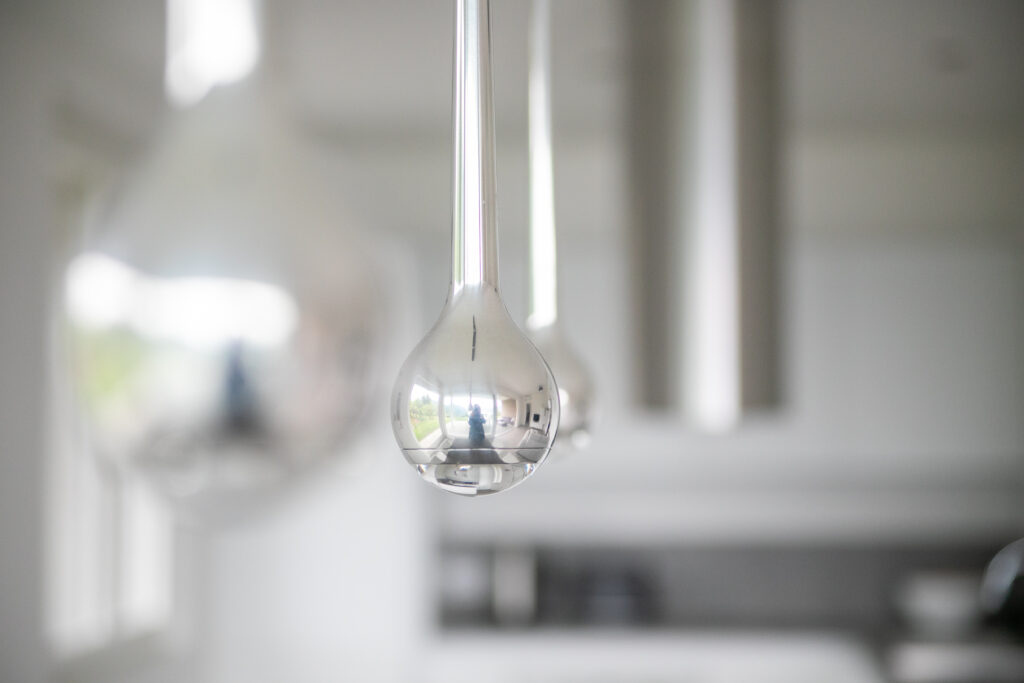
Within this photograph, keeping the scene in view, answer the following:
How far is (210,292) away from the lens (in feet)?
2.26

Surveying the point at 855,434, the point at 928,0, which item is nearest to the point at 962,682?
the point at 855,434

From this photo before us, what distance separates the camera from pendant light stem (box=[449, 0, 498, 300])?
0.42m

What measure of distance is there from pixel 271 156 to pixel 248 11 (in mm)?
93

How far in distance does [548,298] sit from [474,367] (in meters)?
0.31

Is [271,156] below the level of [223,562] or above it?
above

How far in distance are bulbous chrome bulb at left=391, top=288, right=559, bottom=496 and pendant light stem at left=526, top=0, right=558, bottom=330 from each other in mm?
283

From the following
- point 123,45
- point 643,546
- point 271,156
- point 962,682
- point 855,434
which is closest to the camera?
point 271,156

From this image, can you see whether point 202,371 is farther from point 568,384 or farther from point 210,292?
point 568,384

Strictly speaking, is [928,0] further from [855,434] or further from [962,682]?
[962,682]

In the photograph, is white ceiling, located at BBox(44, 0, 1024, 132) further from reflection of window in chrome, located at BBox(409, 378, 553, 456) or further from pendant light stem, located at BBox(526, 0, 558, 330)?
reflection of window in chrome, located at BBox(409, 378, 553, 456)

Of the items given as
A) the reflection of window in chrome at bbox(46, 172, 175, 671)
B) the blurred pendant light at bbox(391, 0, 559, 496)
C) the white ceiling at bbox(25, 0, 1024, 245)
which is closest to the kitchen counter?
the reflection of window in chrome at bbox(46, 172, 175, 671)

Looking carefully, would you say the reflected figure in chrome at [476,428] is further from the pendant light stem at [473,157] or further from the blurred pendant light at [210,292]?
the blurred pendant light at [210,292]

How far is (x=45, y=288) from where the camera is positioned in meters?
3.06

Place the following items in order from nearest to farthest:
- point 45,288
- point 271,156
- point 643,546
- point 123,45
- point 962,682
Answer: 1. point 271,156
2. point 45,288
3. point 123,45
4. point 962,682
5. point 643,546
